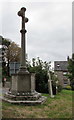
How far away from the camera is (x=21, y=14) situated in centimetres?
1109

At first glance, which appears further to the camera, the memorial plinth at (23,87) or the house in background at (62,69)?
the house in background at (62,69)

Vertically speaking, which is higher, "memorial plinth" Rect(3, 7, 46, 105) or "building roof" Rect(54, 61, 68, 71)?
"building roof" Rect(54, 61, 68, 71)

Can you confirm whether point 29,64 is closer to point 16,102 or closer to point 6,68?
point 16,102

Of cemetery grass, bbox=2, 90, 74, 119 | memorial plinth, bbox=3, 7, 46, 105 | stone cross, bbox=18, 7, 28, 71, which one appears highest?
stone cross, bbox=18, 7, 28, 71

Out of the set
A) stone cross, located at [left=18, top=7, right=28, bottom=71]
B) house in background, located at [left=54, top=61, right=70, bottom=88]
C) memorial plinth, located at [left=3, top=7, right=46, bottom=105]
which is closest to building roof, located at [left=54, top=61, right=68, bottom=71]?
house in background, located at [left=54, top=61, right=70, bottom=88]

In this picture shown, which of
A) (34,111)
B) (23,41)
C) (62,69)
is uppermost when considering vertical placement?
(23,41)

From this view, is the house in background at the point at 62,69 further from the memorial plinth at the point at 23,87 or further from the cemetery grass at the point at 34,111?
the cemetery grass at the point at 34,111

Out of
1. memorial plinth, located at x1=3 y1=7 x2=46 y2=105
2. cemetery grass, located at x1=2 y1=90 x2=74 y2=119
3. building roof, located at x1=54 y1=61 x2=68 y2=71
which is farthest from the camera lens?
building roof, located at x1=54 y1=61 x2=68 y2=71

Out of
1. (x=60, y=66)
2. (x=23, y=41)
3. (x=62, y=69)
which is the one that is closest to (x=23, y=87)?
(x=23, y=41)

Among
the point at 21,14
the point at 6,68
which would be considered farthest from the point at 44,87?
the point at 6,68

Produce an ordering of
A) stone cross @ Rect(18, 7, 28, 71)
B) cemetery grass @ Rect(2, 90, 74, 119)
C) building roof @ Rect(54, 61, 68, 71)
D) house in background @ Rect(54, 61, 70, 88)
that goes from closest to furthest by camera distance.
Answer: cemetery grass @ Rect(2, 90, 74, 119)
stone cross @ Rect(18, 7, 28, 71)
house in background @ Rect(54, 61, 70, 88)
building roof @ Rect(54, 61, 68, 71)

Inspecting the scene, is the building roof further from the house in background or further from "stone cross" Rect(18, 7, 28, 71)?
"stone cross" Rect(18, 7, 28, 71)

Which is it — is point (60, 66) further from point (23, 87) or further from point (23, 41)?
point (23, 87)

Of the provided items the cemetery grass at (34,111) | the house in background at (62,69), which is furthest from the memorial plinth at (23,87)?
the house in background at (62,69)
